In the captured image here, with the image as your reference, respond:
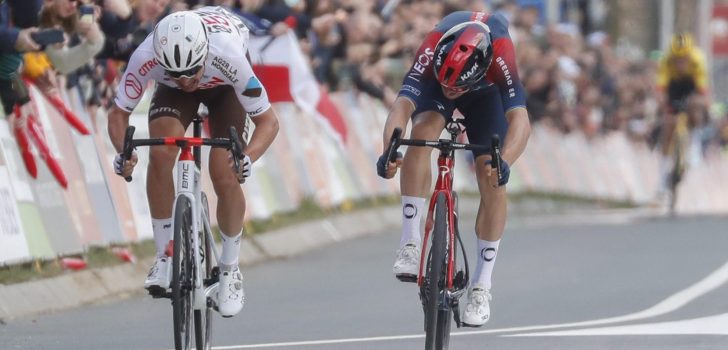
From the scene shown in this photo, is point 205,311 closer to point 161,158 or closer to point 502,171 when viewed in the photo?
point 161,158

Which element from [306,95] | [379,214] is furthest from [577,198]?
[306,95]

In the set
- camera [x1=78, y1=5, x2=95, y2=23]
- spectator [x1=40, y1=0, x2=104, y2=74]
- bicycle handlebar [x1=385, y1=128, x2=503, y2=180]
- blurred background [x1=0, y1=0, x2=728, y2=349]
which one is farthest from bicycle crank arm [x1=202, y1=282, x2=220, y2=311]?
spectator [x1=40, y1=0, x2=104, y2=74]

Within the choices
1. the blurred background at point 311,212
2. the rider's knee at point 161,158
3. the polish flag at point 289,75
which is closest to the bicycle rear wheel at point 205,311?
the rider's knee at point 161,158

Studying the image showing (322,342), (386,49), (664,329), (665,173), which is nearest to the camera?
(322,342)

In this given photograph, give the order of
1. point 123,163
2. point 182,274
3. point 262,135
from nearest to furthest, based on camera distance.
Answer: point 182,274, point 123,163, point 262,135

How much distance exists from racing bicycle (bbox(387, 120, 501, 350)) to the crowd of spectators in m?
4.20

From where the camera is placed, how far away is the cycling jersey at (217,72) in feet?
31.2

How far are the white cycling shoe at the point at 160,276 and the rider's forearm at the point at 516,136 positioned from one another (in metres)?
1.72

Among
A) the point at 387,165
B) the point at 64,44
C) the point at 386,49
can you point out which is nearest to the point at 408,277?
the point at 387,165

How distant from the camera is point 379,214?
70.1 ft

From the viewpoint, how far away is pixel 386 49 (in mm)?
22141

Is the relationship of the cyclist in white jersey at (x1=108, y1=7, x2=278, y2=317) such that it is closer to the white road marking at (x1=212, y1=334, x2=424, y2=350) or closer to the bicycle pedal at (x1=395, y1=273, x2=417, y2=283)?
the white road marking at (x1=212, y1=334, x2=424, y2=350)

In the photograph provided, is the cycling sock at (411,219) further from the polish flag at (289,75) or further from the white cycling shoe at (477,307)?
the polish flag at (289,75)

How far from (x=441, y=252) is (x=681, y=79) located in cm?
1616
